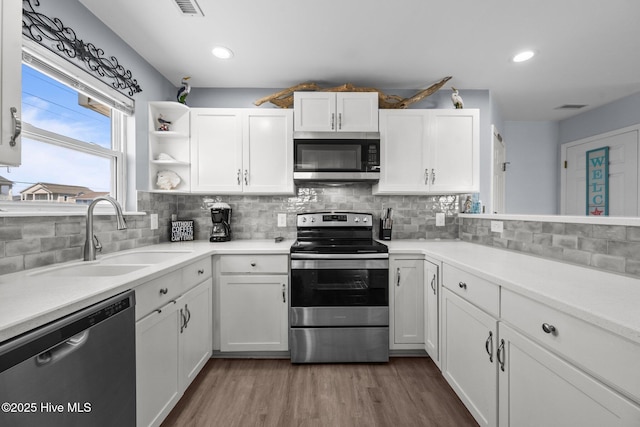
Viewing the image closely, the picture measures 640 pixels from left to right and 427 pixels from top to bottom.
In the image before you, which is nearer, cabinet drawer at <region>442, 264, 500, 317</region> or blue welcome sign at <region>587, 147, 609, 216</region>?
cabinet drawer at <region>442, 264, 500, 317</region>

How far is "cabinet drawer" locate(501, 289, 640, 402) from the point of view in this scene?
0.67m

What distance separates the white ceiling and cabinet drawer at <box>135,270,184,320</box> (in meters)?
1.64

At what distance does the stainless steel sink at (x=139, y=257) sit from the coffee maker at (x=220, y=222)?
1.55 feet

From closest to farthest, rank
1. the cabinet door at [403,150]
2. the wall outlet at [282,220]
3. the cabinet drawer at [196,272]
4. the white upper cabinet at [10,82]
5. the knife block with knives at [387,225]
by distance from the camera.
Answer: the white upper cabinet at [10,82], the cabinet drawer at [196,272], the cabinet door at [403,150], the knife block with knives at [387,225], the wall outlet at [282,220]

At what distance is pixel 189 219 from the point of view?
268 centimetres

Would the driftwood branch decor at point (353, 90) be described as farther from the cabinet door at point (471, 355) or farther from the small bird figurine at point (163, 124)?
the cabinet door at point (471, 355)

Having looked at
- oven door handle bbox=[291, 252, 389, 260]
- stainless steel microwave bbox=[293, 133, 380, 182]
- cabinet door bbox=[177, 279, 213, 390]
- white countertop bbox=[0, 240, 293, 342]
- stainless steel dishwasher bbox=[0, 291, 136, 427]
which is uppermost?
stainless steel microwave bbox=[293, 133, 380, 182]

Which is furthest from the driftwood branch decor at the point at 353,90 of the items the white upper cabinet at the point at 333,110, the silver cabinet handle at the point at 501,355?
the silver cabinet handle at the point at 501,355

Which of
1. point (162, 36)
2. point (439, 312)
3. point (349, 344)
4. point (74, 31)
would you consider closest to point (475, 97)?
point (439, 312)

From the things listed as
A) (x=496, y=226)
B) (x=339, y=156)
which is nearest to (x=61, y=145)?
(x=339, y=156)

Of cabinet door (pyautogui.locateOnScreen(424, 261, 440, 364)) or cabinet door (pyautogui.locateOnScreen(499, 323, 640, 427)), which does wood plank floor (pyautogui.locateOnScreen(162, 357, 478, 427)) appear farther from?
cabinet door (pyautogui.locateOnScreen(499, 323, 640, 427))

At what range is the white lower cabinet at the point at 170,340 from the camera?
1.22m

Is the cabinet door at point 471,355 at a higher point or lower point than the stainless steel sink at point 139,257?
lower

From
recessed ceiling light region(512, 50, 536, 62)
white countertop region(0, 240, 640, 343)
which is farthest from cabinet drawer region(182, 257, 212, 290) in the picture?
recessed ceiling light region(512, 50, 536, 62)
